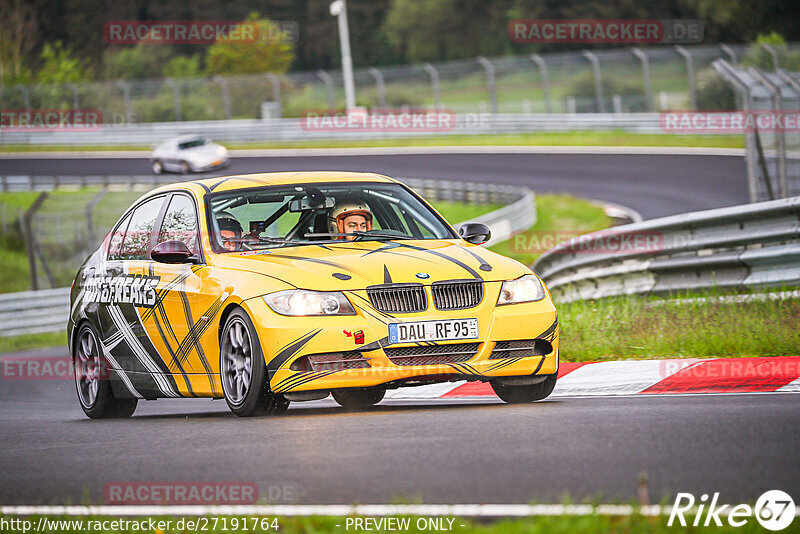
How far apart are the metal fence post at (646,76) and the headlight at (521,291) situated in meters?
35.9

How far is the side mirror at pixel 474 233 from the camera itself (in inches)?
360

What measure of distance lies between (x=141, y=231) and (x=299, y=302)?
7.85 feet

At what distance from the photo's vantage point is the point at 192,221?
8.95 m

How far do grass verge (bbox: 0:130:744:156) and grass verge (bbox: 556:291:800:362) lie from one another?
28.6 m

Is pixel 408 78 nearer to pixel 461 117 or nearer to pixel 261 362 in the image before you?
pixel 461 117

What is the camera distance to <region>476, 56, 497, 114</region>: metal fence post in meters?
46.4

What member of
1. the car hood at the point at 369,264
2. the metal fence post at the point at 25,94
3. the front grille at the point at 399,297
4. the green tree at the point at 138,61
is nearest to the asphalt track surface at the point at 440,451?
the front grille at the point at 399,297

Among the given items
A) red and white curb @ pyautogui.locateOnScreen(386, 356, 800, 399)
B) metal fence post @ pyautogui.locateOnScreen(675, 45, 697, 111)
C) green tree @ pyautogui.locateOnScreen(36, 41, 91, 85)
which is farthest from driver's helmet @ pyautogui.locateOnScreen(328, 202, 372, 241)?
green tree @ pyautogui.locateOnScreen(36, 41, 91, 85)

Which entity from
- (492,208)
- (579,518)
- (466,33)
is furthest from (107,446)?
(466,33)

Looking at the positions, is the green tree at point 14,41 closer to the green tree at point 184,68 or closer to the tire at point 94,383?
the green tree at point 184,68

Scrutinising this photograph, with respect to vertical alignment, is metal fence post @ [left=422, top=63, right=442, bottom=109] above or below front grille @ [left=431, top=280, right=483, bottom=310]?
above

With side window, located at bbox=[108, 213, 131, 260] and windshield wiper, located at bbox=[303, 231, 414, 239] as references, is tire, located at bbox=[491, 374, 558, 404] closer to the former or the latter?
windshield wiper, located at bbox=[303, 231, 414, 239]

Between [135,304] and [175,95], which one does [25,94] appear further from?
[135,304]

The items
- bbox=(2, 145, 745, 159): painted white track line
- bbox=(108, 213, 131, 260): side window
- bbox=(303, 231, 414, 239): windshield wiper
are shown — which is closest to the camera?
bbox=(303, 231, 414, 239): windshield wiper
